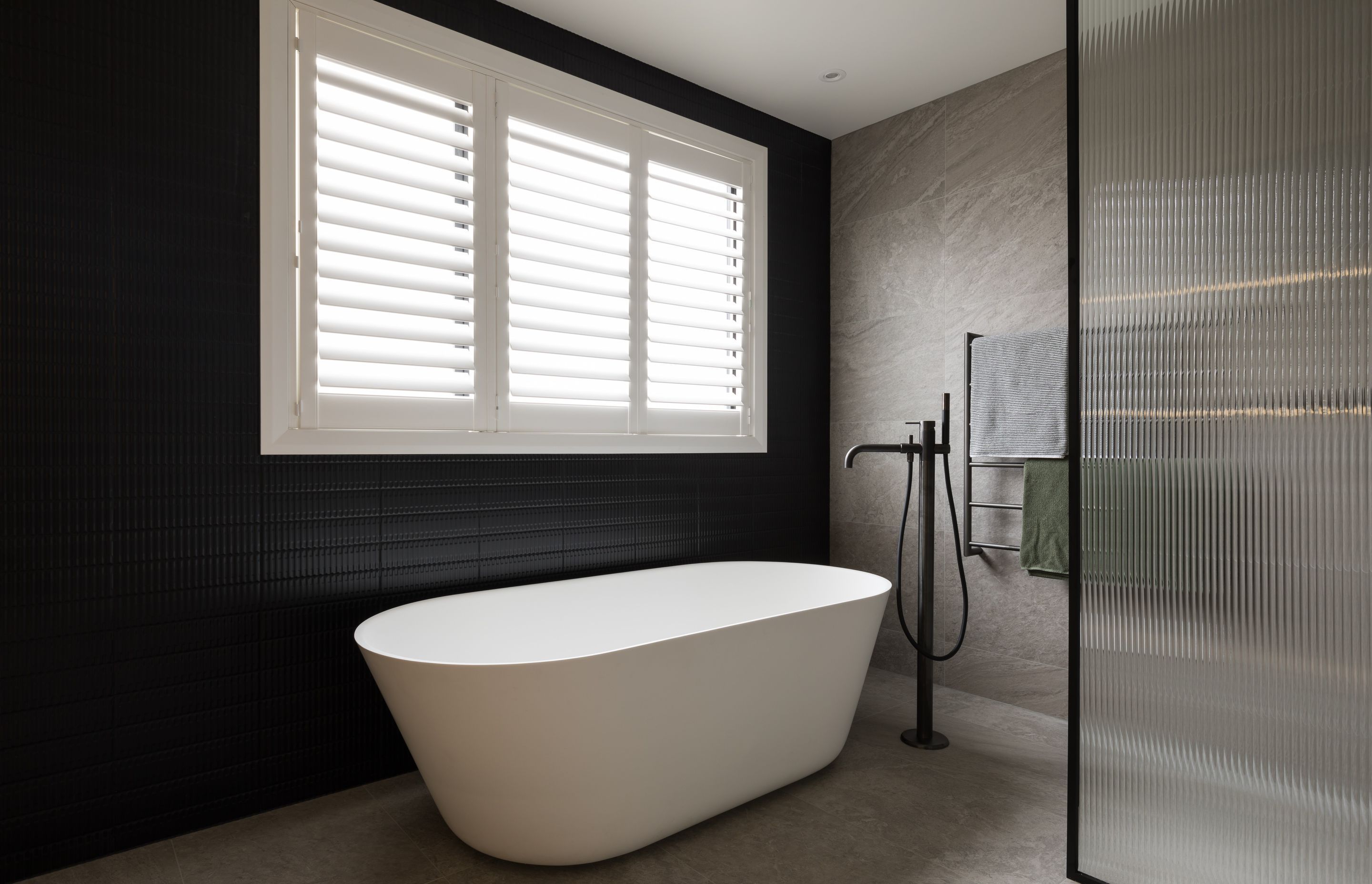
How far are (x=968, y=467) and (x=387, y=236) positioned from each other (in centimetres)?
A: 251

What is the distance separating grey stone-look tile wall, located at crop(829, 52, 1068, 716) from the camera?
3.13m

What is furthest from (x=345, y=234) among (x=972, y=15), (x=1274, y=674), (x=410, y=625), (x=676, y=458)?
(x=1274, y=674)

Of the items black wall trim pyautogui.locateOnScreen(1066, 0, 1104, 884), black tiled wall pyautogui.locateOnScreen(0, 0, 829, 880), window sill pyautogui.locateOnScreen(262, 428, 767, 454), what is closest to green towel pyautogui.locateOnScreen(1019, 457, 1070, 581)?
black wall trim pyautogui.locateOnScreen(1066, 0, 1104, 884)

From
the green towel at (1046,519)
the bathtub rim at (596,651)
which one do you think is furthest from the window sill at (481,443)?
the green towel at (1046,519)

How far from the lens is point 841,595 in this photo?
9.57 ft

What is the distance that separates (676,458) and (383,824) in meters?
1.75

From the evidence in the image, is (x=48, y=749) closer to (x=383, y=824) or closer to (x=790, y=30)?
(x=383, y=824)

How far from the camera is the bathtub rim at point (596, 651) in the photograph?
5.75 feet

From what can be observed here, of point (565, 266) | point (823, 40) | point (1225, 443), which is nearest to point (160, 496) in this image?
point (565, 266)

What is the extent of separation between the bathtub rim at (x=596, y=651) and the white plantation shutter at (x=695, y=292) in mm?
674

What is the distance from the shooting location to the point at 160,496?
2096 millimetres

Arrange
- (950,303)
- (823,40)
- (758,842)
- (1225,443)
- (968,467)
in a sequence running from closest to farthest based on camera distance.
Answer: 1. (1225,443)
2. (758,842)
3. (823,40)
4. (968,467)
5. (950,303)

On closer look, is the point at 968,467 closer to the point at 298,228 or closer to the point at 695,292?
the point at 695,292

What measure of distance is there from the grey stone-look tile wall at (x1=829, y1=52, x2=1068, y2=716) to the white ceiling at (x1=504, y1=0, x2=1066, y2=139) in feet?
0.67
